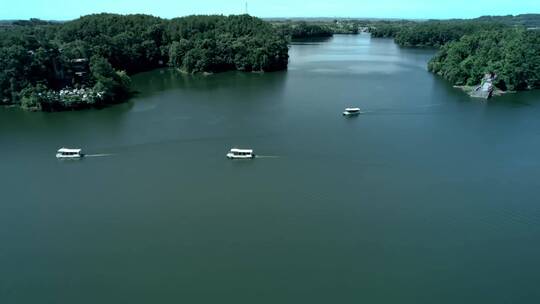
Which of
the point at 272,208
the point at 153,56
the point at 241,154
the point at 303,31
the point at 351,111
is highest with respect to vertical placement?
the point at 303,31

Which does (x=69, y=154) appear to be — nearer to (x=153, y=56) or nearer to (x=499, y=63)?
(x=153, y=56)

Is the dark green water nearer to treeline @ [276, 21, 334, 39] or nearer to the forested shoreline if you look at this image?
the forested shoreline

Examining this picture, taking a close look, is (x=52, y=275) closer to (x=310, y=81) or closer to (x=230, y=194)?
(x=230, y=194)

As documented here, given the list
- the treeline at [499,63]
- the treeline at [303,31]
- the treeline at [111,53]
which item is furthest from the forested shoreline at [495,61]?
the treeline at [303,31]

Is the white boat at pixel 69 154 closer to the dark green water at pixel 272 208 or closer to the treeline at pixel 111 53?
the dark green water at pixel 272 208

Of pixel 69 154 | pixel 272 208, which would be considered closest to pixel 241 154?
pixel 272 208

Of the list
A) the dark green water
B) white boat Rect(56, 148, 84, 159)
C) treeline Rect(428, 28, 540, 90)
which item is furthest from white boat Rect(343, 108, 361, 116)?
white boat Rect(56, 148, 84, 159)
